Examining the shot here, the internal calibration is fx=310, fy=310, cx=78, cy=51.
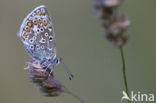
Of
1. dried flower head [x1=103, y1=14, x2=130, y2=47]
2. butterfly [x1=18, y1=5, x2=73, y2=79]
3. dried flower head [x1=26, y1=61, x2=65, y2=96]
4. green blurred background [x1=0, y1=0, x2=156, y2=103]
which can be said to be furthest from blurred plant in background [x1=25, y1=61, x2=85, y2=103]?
green blurred background [x1=0, y1=0, x2=156, y2=103]

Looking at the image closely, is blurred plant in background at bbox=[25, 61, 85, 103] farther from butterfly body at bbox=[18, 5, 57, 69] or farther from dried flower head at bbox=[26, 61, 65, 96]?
butterfly body at bbox=[18, 5, 57, 69]

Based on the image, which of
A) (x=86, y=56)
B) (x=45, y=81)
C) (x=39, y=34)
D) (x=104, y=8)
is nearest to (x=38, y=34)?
(x=39, y=34)

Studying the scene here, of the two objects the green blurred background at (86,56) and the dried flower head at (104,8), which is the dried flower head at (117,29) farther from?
the green blurred background at (86,56)

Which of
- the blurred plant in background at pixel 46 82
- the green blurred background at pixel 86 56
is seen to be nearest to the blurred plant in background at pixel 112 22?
the blurred plant in background at pixel 46 82

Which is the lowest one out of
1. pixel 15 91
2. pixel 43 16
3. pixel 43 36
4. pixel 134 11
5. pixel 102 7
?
pixel 15 91

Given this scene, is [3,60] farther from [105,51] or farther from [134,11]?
[134,11]

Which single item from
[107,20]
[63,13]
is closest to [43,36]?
[107,20]
